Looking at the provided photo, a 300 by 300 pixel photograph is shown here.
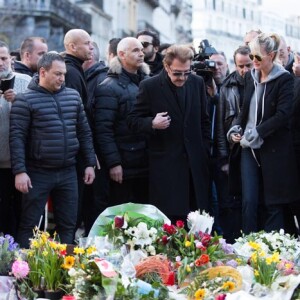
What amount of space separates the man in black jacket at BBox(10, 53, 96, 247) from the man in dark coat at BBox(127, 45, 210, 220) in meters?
0.78

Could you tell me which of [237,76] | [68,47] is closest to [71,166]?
[68,47]

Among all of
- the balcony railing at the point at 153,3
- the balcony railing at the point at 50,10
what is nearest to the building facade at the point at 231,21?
the balcony railing at the point at 153,3

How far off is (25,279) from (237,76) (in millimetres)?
5090

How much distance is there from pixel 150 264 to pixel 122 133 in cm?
413

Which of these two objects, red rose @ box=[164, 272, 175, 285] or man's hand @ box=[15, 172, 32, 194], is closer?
red rose @ box=[164, 272, 175, 285]

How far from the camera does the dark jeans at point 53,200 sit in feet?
33.3

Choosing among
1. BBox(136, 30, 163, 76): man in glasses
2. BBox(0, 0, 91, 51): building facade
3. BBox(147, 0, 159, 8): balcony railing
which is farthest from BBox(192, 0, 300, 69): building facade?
BBox(136, 30, 163, 76): man in glasses

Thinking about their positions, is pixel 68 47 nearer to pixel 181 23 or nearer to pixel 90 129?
pixel 90 129

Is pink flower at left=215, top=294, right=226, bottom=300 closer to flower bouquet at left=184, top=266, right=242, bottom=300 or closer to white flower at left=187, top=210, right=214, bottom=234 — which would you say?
flower bouquet at left=184, top=266, right=242, bottom=300

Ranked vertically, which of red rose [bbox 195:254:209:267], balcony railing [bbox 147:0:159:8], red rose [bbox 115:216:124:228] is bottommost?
red rose [bbox 195:254:209:267]

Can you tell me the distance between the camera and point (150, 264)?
7.12 m

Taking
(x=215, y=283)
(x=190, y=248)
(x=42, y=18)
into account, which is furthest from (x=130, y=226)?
(x=42, y=18)

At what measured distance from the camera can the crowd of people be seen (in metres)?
10.2

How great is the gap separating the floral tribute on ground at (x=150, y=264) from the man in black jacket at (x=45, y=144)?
2.19m
